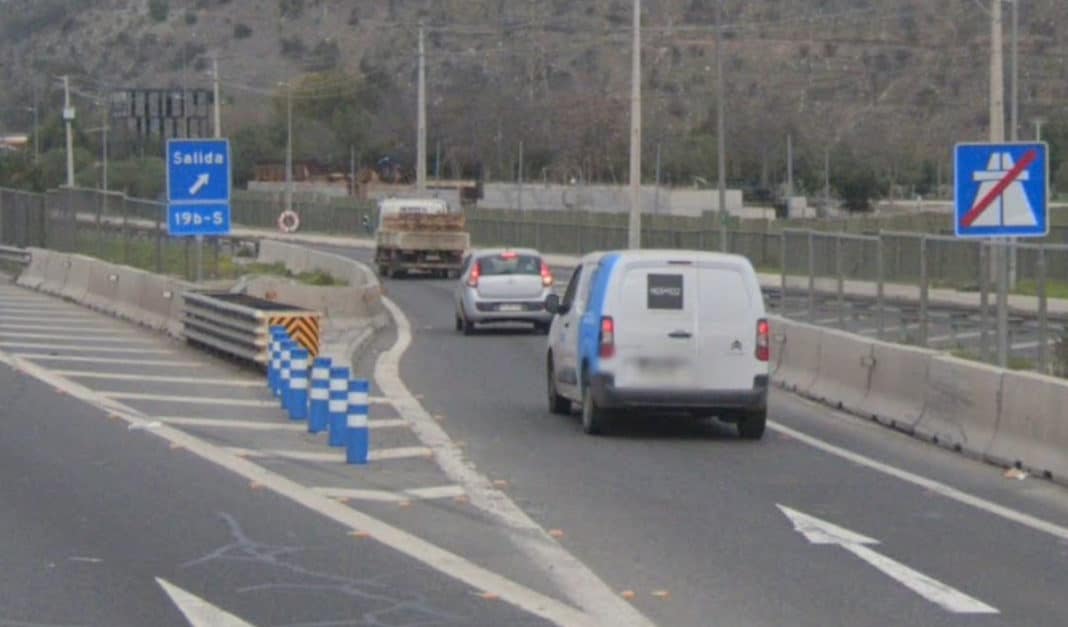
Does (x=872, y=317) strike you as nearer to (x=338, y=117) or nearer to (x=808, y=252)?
(x=808, y=252)

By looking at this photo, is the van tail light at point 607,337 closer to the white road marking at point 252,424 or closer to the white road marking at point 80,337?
the white road marking at point 252,424

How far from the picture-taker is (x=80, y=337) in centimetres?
3111

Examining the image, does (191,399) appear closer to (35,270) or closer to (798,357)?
(798,357)

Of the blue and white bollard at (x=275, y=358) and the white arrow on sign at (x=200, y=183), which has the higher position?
the white arrow on sign at (x=200, y=183)

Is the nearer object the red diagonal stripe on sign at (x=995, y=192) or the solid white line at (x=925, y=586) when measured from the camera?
the solid white line at (x=925, y=586)

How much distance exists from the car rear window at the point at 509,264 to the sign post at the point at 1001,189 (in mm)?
17209

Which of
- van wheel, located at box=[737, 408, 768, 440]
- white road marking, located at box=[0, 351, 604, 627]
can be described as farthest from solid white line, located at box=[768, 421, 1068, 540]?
white road marking, located at box=[0, 351, 604, 627]

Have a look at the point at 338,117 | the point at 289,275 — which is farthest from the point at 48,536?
the point at 338,117

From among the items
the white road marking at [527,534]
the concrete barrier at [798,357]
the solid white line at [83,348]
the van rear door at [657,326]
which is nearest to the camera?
the white road marking at [527,534]

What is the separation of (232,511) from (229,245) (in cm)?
5698

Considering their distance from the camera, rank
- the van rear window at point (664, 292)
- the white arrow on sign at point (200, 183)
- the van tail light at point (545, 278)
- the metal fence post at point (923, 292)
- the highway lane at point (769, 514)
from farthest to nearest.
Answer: the van tail light at point (545, 278)
the white arrow on sign at point (200, 183)
the metal fence post at point (923, 292)
the van rear window at point (664, 292)
the highway lane at point (769, 514)

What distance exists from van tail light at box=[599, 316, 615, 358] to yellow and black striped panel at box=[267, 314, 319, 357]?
707 cm

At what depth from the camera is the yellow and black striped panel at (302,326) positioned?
2420 centimetres

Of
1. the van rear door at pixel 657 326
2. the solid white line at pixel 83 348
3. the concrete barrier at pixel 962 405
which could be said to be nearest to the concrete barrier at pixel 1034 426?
the concrete barrier at pixel 962 405
